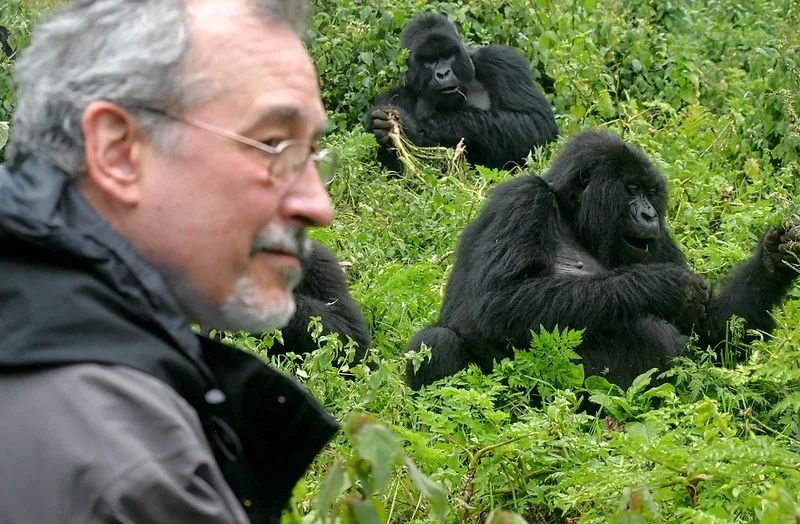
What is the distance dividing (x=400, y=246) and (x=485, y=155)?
2.02 m

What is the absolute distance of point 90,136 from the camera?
1538 millimetres

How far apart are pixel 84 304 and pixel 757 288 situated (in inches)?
159

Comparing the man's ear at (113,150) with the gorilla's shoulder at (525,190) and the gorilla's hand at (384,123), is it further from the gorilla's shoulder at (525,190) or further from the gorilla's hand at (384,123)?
the gorilla's hand at (384,123)

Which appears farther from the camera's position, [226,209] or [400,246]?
[400,246]

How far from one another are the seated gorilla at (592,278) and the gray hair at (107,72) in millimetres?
3358

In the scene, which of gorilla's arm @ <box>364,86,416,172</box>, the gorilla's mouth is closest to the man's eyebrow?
the gorilla's mouth

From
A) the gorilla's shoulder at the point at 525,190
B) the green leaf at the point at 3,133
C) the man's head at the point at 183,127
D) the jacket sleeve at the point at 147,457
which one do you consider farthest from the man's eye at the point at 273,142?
the gorilla's shoulder at the point at 525,190

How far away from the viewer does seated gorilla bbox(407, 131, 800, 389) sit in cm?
484

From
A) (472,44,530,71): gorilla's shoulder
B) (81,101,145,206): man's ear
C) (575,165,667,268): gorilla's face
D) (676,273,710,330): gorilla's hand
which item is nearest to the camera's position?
(81,101,145,206): man's ear

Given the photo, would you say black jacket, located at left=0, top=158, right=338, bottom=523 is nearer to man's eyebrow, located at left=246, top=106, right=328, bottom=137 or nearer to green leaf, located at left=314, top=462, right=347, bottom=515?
green leaf, located at left=314, top=462, right=347, bottom=515

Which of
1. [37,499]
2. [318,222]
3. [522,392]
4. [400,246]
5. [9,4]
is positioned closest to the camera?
[37,499]

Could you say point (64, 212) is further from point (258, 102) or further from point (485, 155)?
point (485, 155)

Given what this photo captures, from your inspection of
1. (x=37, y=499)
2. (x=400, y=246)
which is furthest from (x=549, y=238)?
(x=37, y=499)

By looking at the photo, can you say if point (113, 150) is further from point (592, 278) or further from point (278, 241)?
point (592, 278)
